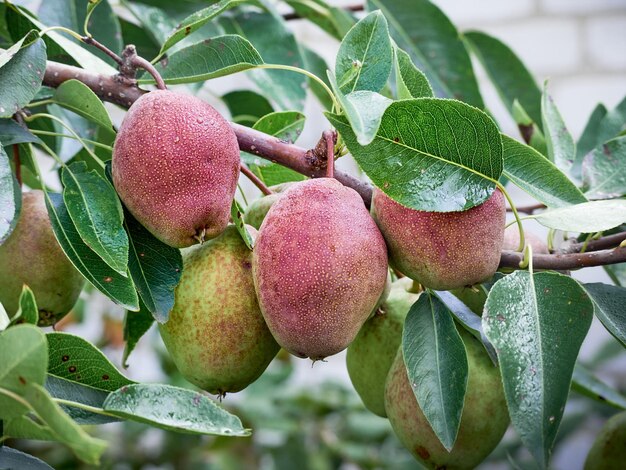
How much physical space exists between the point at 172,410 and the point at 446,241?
22cm

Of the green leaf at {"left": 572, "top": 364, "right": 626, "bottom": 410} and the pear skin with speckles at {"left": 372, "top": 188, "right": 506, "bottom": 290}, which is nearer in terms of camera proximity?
the pear skin with speckles at {"left": 372, "top": 188, "right": 506, "bottom": 290}

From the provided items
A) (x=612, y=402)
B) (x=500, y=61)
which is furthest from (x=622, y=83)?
(x=612, y=402)

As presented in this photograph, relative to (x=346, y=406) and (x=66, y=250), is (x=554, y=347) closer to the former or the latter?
(x=66, y=250)

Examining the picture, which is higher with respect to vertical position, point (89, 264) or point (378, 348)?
point (89, 264)

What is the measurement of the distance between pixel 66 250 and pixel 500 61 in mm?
709

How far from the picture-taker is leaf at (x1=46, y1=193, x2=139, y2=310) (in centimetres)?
60

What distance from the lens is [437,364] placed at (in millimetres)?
625

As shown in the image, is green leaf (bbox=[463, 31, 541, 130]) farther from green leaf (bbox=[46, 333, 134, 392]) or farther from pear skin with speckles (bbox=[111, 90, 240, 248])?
green leaf (bbox=[46, 333, 134, 392])

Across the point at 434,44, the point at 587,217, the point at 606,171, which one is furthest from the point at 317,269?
the point at 434,44

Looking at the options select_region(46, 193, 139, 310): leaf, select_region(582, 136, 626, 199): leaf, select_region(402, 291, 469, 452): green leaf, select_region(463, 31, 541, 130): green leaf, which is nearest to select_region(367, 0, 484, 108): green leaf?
select_region(463, 31, 541, 130): green leaf

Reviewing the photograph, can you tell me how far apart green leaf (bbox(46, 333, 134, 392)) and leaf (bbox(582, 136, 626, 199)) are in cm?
46

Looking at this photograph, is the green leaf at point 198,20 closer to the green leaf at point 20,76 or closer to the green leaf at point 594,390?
the green leaf at point 20,76

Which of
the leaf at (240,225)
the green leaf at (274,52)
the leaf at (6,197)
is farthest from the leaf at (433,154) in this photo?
the green leaf at (274,52)

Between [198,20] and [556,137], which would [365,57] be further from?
[556,137]
